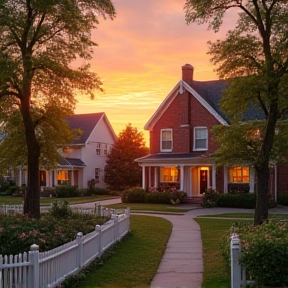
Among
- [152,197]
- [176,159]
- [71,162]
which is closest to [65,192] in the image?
[71,162]

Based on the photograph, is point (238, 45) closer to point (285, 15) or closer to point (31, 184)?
point (285, 15)

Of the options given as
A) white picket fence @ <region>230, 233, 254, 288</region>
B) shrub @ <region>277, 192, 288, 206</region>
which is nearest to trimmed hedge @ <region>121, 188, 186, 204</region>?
shrub @ <region>277, 192, 288, 206</region>

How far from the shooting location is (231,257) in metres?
9.83

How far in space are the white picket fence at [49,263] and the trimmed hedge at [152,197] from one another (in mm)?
23529

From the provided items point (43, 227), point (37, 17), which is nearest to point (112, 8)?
point (37, 17)

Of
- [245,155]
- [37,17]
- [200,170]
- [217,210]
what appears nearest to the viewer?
[245,155]

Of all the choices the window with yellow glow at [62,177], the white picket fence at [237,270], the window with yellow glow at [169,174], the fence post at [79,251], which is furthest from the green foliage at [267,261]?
the window with yellow glow at [62,177]

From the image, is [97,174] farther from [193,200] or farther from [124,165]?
[193,200]

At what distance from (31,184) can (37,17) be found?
626cm

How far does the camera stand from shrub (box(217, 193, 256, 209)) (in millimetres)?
33500

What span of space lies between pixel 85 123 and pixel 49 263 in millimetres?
46567

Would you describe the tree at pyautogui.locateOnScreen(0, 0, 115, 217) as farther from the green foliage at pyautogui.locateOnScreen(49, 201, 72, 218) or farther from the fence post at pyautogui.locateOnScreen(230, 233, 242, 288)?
the fence post at pyautogui.locateOnScreen(230, 233, 242, 288)

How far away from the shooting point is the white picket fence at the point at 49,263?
29.8 ft

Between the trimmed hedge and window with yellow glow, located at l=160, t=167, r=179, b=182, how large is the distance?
110 inches
